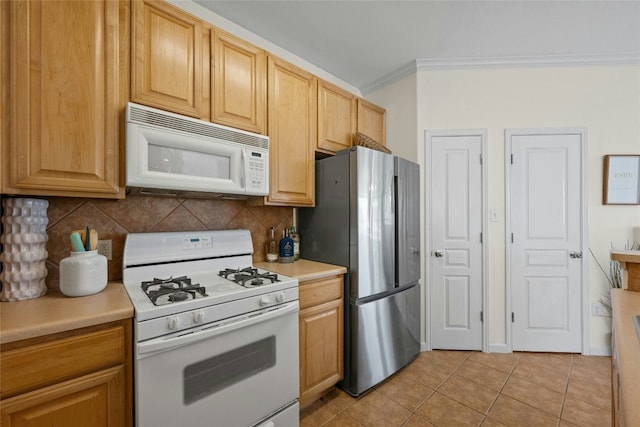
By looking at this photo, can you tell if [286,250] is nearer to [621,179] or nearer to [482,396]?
[482,396]

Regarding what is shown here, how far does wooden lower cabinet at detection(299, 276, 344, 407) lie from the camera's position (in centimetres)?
173

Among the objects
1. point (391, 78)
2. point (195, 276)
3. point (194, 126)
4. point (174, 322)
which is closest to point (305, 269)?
point (195, 276)

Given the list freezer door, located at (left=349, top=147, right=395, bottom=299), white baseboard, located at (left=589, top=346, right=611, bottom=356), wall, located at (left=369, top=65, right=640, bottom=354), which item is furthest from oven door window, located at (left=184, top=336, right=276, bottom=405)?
white baseboard, located at (left=589, top=346, right=611, bottom=356)

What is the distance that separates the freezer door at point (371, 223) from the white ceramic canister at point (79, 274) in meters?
1.43

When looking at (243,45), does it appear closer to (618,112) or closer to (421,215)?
(421,215)

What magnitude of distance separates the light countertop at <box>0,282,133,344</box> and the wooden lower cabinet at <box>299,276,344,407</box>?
94cm

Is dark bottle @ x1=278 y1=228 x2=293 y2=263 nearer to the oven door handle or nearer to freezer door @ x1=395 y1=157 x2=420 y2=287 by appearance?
the oven door handle

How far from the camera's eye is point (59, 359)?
0.98 meters

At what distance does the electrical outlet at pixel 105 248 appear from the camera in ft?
5.02

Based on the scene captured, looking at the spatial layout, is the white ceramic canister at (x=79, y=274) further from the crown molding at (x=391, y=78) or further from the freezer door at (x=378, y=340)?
the crown molding at (x=391, y=78)

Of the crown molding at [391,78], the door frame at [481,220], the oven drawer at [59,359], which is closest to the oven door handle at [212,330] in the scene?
the oven drawer at [59,359]

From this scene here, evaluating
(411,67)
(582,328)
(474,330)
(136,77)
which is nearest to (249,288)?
(136,77)

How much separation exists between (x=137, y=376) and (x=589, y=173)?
3600 mm

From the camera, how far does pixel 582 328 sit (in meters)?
2.50
